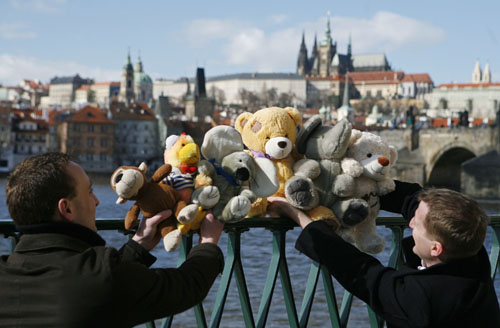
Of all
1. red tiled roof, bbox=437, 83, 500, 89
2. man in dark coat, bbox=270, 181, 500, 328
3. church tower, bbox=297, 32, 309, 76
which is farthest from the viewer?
church tower, bbox=297, 32, 309, 76

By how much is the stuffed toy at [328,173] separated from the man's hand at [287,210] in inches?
1.2

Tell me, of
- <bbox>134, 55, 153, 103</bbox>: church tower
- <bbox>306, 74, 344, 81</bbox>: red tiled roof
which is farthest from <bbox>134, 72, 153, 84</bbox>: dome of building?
<bbox>306, 74, 344, 81</bbox>: red tiled roof

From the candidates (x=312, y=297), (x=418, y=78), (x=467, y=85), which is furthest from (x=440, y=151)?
(x=418, y=78)

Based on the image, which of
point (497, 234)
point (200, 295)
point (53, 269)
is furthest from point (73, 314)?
point (497, 234)

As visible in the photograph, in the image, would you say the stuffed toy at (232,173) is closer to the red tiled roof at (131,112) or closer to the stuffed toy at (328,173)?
the stuffed toy at (328,173)

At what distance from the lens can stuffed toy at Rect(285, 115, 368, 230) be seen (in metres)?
2.68

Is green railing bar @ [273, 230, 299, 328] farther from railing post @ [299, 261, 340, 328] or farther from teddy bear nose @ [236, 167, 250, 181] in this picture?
teddy bear nose @ [236, 167, 250, 181]

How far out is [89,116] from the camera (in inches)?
2680

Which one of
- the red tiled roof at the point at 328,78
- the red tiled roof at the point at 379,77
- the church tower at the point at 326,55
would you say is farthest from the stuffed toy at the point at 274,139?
the church tower at the point at 326,55

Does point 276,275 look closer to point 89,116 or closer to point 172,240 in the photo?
point 172,240

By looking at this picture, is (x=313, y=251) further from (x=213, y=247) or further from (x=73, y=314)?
(x=73, y=314)

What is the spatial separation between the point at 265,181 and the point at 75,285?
91 cm

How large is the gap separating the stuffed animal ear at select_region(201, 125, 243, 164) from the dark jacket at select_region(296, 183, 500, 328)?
493 millimetres

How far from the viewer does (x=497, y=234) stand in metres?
3.27
